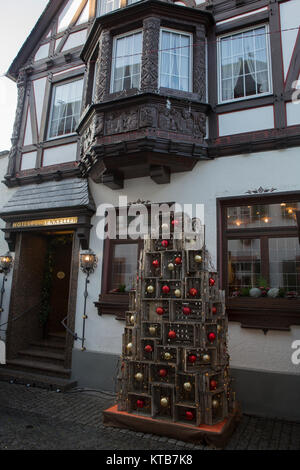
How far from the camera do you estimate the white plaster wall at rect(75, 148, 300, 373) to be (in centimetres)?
608

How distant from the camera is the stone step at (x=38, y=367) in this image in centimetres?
763

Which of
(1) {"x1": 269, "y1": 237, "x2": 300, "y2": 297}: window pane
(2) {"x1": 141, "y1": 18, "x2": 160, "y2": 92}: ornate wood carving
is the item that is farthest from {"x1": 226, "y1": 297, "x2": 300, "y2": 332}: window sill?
(2) {"x1": 141, "y1": 18, "x2": 160, "y2": 92}: ornate wood carving

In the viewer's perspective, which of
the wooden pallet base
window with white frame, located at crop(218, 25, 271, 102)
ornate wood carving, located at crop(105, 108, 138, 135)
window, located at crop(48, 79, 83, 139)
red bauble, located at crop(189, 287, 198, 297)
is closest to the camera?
the wooden pallet base

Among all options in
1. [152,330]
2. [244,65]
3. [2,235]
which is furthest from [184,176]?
[2,235]

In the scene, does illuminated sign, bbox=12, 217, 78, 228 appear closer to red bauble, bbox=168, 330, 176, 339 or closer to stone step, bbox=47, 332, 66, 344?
stone step, bbox=47, 332, 66, 344

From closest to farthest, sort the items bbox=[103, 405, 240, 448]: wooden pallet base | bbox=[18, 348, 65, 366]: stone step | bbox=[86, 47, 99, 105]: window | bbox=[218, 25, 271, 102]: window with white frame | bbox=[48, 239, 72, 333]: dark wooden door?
1. bbox=[103, 405, 240, 448]: wooden pallet base
2. bbox=[218, 25, 271, 102]: window with white frame
3. bbox=[18, 348, 65, 366]: stone step
4. bbox=[86, 47, 99, 105]: window
5. bbox=[48, 239, 72, 333]: dark wooden door

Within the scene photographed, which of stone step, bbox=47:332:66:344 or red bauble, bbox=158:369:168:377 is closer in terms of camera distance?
red bauble, bbox=158:369:168:377

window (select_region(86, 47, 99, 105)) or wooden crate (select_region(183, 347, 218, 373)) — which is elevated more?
window (select_region(86, 47, 99, 105))

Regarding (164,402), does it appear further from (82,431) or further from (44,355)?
(44,355)

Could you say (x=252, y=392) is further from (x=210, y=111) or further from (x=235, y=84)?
(x=235, y=84)

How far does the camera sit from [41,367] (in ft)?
25.7

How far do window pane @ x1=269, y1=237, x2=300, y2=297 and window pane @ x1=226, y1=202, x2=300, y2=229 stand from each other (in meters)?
0.37

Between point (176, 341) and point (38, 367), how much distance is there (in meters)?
4.49

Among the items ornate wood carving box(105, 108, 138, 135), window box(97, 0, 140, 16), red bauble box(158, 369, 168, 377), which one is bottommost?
red bauble box(158, 369, 168, 377)
